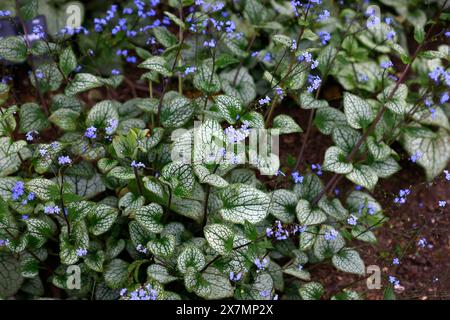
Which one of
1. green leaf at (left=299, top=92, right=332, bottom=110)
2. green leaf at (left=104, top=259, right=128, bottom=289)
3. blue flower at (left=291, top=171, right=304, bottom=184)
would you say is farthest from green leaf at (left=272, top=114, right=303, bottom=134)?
green leaf at (left=104, top=259, right=128, bottom=289)

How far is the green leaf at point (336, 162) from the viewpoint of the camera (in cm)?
325

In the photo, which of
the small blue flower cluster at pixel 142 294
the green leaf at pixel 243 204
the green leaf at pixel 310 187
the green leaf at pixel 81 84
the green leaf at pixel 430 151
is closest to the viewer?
the small blue flower cluster at pixel 142 294

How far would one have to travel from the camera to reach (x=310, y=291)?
3.11 metres

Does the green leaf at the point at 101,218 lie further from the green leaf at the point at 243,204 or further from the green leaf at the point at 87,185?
the green leaf at the point at 243,204

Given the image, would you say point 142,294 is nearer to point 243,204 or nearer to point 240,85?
point 243,204

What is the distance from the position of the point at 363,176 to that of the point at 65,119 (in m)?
1.80

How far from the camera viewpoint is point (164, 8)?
4.46 m

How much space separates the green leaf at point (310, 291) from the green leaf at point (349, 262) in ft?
0.61

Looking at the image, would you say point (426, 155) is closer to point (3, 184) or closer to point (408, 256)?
point (408, 256)

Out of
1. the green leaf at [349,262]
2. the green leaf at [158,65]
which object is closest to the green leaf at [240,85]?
the green leaf at [158,65]

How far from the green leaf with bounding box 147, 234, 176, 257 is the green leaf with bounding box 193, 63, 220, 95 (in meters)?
0.89

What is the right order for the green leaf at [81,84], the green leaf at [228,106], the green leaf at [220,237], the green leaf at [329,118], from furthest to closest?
1. the green leaf at [329,118]
2. the green leaf at [81,84]
3. the green leaf at [228,106]
4. the green leaf at [220,237]
